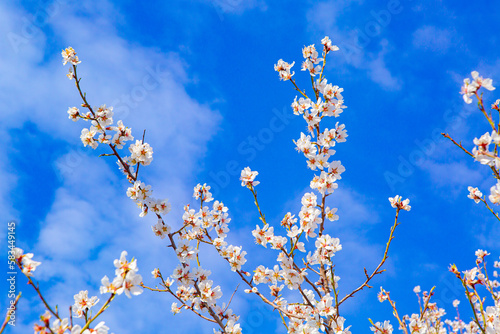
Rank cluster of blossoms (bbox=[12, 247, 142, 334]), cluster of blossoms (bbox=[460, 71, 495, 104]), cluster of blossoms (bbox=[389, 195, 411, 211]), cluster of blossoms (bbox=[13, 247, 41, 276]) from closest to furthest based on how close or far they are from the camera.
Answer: cluster of blossoms (bbox=[12, 247, 142, 334]) → cluster of blossoms (bbox=[13, 247, 41, 276]) → cluster of blossoms (bbox=[460, 71, 495, 104]) → cluster of blossoms (bbox=[389, 195, 411, 211])

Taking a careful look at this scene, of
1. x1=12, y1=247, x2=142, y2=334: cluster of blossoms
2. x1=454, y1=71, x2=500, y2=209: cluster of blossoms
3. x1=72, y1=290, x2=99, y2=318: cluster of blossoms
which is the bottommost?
x1=12, y1=247, x2=142, y2=334: cluster of blossoms

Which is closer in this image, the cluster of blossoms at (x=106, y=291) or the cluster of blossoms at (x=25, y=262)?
the cluster of blossoms at (x=106, y=291)

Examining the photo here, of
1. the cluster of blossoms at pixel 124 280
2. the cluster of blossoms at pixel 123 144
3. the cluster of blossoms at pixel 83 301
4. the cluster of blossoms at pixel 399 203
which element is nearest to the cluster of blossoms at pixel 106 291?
the cluster of blossoms at pixel 124 280

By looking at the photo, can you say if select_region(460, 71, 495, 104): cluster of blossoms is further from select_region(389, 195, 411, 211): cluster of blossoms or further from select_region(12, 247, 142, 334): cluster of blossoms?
select_region(12, 247, 142, 334): cluster of blossoms

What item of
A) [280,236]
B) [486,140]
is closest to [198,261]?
[280,236]

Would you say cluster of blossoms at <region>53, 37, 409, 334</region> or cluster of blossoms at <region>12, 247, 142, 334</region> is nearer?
cluster of blossoms at <region>12, 247, 142, 334</region>

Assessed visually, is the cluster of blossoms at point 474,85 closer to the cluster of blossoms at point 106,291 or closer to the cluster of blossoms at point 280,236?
the cluster of blossoms at point 280,236

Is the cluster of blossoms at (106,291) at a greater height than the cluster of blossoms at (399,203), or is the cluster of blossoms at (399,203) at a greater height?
the cluster of blossoms at (399,203)

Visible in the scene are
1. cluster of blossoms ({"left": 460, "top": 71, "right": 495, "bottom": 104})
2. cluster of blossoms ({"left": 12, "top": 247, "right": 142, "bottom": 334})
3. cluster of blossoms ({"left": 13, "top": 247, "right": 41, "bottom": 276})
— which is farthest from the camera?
cluster of blossoms ({"left": 460, "top": 71, "right": 495, "bottom": 104})

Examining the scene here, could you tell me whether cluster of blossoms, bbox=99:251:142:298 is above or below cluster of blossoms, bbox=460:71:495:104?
below

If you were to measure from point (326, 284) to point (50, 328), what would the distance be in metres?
2.80

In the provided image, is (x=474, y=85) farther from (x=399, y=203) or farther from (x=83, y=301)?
(x=83, y=301)

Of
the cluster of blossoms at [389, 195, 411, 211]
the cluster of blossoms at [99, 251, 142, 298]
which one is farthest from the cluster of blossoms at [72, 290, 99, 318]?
the cluster of blossoms at [389, 195, 411, 211]

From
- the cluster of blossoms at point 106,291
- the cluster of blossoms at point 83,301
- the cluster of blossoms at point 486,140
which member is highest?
the cluster of blossoms at point 486,140
